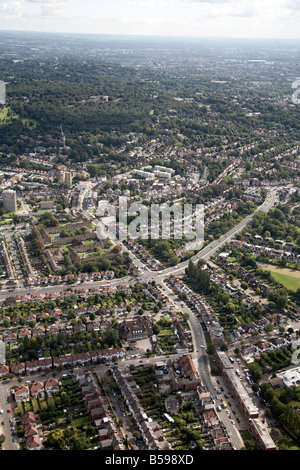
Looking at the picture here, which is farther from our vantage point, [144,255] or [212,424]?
[144,255]

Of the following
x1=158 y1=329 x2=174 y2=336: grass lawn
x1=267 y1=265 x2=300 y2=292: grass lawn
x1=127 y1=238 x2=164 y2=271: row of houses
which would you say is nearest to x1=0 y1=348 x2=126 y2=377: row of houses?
x1=158 y1=329 x2=174 y2=336: grass lawn

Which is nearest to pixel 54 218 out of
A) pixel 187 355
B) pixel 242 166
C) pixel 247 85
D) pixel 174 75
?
pixel 187 355

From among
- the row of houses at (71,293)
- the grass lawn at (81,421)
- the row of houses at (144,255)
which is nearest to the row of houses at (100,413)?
the grass lawn at (81,421)

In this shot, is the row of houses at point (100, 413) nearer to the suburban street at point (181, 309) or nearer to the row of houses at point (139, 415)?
the row of houses at point (139, 415)

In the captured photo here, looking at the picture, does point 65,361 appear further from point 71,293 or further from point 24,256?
point 24,256

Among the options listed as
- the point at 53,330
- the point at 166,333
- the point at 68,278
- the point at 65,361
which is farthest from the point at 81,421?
the point at 68,278

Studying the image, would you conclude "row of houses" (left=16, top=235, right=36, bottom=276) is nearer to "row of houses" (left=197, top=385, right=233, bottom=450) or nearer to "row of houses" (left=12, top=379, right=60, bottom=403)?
"row of houses" (left=12, top=379, right=60, bottom=403)
